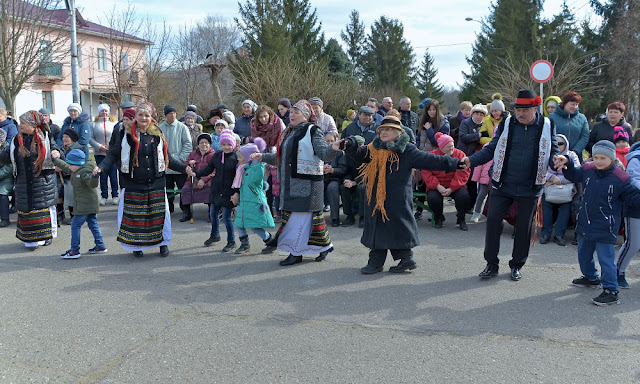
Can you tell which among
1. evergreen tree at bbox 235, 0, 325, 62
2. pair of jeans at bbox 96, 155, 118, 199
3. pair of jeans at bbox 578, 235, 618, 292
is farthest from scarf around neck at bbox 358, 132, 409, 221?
evergreen tree at bbox 235, 0, 325, 62

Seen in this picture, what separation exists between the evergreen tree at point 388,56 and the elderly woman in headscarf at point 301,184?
41.7m

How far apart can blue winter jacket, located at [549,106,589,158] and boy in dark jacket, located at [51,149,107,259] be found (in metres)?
6.83

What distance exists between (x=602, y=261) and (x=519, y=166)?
1.21 m

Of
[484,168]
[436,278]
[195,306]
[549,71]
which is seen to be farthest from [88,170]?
[549,71]

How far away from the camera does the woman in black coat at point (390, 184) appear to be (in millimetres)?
5883

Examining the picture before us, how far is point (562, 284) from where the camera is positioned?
18.8 feet

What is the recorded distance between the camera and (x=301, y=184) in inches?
256

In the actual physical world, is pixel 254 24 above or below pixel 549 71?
above

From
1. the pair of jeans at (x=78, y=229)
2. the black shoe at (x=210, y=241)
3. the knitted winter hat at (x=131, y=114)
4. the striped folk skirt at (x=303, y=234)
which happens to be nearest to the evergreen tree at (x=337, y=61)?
the black shoe at (x=210, y=241)

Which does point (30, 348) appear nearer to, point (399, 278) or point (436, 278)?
point (399, 278)

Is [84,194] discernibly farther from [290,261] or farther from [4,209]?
[4,209]

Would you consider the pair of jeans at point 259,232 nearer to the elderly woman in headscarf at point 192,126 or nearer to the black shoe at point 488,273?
the black shoe at point 488,273

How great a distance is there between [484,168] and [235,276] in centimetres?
468

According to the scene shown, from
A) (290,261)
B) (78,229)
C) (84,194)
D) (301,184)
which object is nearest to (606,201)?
(301,184)
